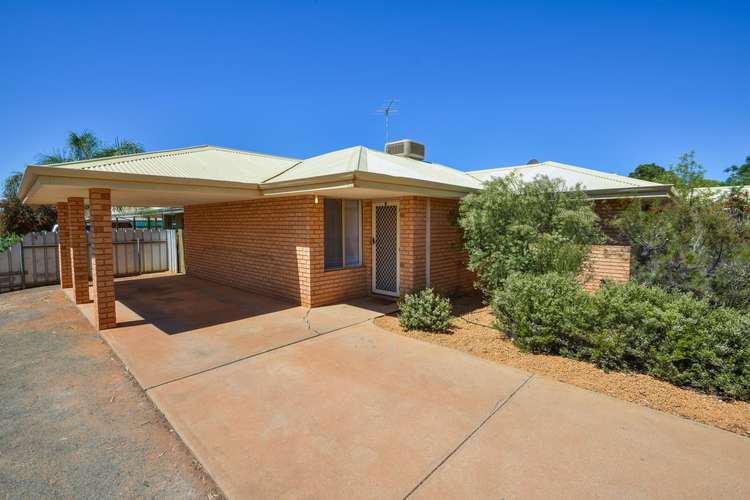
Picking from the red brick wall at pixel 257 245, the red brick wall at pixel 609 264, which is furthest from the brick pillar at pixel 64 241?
the red brick wall at pixel 609 264

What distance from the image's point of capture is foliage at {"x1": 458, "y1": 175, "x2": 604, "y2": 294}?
6.29 m

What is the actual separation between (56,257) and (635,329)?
15043mm

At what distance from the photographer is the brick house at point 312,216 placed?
6.20m

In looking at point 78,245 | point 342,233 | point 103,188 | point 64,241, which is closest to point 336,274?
point 342,233

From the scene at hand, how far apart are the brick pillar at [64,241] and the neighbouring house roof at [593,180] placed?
1102 cm

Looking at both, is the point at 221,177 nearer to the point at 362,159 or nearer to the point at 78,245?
the point at 362,159

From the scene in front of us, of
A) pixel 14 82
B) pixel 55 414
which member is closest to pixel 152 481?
pixel 55 414

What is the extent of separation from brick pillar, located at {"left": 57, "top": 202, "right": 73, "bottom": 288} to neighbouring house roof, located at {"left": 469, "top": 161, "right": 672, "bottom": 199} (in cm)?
1102

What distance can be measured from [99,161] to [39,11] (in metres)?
4.03

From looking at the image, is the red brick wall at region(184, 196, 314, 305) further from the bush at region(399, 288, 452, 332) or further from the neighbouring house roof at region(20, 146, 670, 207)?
the bush at region(399, 288, 452, 332)

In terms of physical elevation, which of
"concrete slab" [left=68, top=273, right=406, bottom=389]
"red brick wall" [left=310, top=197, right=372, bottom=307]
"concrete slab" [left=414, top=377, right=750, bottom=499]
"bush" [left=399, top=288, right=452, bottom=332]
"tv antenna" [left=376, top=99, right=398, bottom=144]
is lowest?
"concrete slab" [left=414, top=377, right=750, bottom=499]

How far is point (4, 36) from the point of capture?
30.6 feet

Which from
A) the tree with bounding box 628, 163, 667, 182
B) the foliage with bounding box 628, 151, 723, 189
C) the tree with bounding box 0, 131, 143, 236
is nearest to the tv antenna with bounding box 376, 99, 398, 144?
the foliage with bounding box 628, 151, 723, 189

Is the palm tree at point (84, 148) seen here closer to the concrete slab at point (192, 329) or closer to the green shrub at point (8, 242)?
Answer: the green shrub at point (8, 242)
